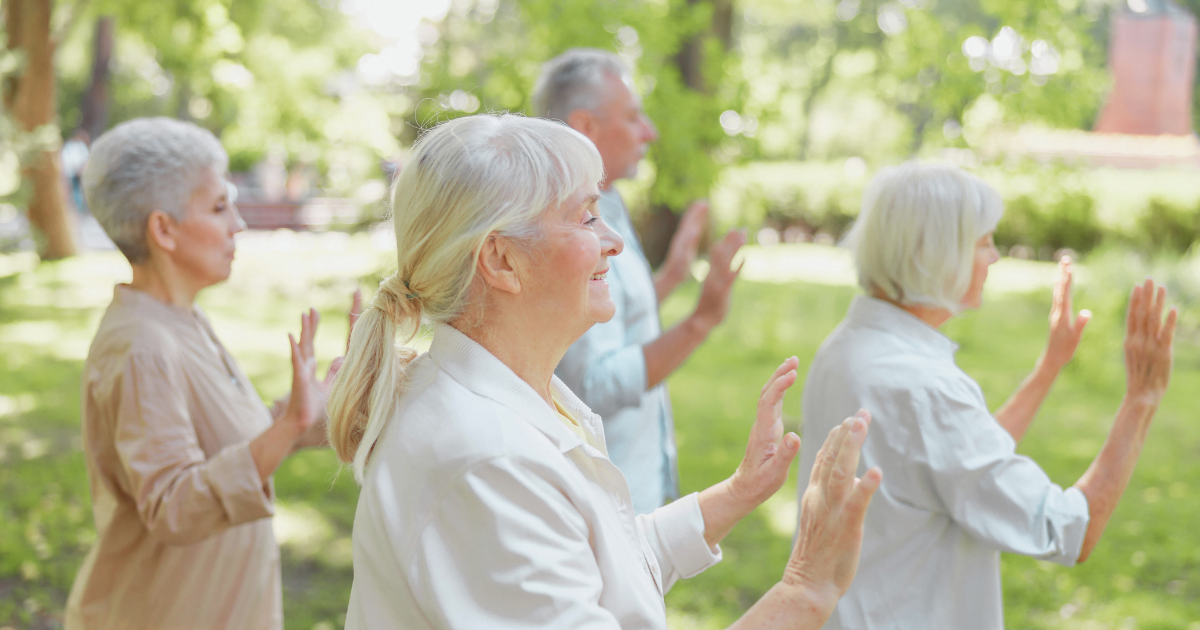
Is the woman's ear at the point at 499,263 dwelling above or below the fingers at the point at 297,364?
above

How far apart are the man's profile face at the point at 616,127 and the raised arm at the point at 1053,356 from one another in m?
1.47

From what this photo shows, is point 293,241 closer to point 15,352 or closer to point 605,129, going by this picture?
point 15,352

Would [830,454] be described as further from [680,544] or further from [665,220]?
[665,220]

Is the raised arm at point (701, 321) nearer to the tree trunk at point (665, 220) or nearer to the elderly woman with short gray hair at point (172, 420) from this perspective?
the elderly woman with short gray hair at point (172, 420)

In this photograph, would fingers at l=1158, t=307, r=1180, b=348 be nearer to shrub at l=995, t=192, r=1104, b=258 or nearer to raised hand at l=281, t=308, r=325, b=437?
raised hand at l=281, t=308, r=325, b=437

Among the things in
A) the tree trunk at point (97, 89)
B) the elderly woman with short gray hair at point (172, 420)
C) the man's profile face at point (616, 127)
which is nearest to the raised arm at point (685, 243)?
the man's profile face at point (616, 127)

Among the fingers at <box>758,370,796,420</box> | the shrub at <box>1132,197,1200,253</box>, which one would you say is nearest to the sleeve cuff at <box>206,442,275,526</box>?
the fingers at <box>758,370,796,420</box>

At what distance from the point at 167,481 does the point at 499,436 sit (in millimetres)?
1292

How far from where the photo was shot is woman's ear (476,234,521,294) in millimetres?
1550

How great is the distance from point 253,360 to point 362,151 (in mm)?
3026

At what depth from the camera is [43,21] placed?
14.4 m

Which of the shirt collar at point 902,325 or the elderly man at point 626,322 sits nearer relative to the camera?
the shirt collar at point 902,325

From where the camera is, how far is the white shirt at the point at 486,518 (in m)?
1.34

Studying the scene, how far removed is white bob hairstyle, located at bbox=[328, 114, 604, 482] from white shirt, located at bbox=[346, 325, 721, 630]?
6cm
